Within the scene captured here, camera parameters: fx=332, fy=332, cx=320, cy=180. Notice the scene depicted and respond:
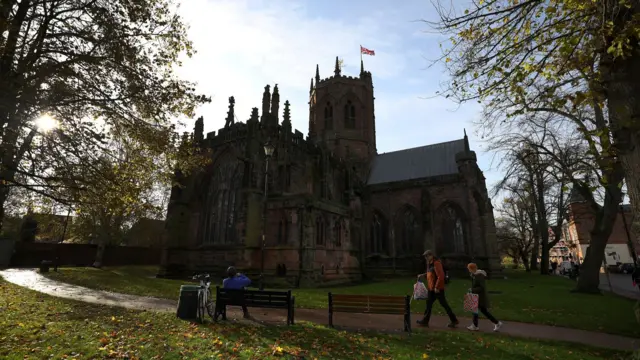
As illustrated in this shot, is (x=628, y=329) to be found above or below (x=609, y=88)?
below

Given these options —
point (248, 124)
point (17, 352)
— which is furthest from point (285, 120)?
point (17, 352)

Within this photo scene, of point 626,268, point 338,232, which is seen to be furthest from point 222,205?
point 626,268

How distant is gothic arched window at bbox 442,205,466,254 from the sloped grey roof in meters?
4.68

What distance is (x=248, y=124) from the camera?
24875 mm

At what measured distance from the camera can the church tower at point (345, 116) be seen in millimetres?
44344

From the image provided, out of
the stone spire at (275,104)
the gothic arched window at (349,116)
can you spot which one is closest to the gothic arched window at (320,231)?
the stone spire at (275,104)

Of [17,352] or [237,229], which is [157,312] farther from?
[237,229]

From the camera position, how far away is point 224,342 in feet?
22.4

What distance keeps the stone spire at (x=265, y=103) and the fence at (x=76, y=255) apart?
87.0ft

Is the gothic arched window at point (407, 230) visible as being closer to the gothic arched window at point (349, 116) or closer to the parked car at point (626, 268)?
the gothic arched window at point (349, 116)

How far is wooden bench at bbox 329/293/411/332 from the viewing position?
325 inches

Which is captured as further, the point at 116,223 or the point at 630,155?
the point at 116,223

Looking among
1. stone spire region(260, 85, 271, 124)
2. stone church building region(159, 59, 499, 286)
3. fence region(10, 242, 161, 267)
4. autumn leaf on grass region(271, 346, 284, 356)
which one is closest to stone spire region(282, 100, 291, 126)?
stone church building region(159, 59, 499, 286)

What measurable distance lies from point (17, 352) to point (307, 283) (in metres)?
16.1
